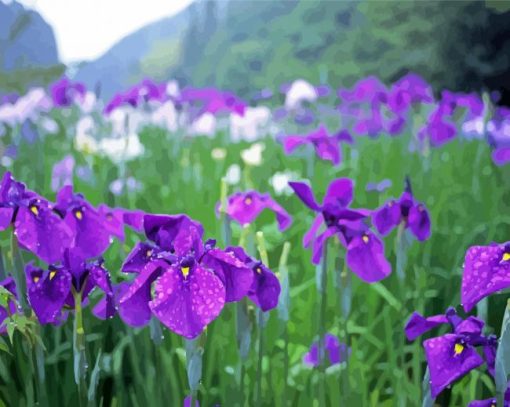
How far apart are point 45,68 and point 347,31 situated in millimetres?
17771

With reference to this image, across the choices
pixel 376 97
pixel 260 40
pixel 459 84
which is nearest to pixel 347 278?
pixel 376 97

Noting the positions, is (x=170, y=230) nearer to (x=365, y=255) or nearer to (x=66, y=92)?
(x=365, y=255)

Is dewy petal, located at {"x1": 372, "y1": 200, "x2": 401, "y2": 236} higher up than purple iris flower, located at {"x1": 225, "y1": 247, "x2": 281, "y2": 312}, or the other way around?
purple iris flower, located at {"x1": 225, "y1": 247, "x2": 281, "y2": 312}

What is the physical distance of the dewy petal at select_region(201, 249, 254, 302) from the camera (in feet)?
4.31

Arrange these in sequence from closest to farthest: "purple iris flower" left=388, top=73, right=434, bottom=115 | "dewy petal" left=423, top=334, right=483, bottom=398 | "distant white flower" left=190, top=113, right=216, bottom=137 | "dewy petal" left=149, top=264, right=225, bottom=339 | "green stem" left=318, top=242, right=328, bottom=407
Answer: "dewy petal" left=149, top=264, right=225, bottom=339 < "dewy petal" left=423, top=334, right=483, bottom=398 < "green stem" left=318, top=242, right=328, bottom=407 < "purple iris flower" left=388, top=73, right=434, bottom=115 < "distant white flower" left=190, top=113, right=216, bottom=137

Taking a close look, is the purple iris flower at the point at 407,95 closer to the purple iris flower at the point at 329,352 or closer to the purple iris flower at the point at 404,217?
the purple iris flower at the point at 329,352

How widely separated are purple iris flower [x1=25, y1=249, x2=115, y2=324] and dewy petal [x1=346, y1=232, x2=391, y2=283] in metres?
0.60

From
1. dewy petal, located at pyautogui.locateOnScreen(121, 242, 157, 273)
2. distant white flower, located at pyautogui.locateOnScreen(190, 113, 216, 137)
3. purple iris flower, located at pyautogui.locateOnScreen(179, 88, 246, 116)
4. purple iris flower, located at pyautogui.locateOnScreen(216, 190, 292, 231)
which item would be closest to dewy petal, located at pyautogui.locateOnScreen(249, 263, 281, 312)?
dewy petal, located at pyautogui.locateOnScreen(121, 242, 157, 273)

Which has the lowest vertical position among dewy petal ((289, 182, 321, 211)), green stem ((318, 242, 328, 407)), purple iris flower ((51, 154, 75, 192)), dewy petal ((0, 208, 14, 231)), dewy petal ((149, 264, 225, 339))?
purple iris flower ((51, 154, 75, 192))

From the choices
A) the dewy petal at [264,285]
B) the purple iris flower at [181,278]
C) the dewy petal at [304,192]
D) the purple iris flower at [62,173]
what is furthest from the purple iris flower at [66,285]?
the purple iris flower at [62,173]

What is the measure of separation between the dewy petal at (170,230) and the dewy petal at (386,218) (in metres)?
0.72

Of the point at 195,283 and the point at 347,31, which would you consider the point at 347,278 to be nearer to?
the point at 195,283

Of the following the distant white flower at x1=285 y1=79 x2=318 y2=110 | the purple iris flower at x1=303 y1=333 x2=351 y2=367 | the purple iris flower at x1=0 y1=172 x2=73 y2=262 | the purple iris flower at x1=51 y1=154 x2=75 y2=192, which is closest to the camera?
the purple iris flower at x1=0 y1=172 x2=73 y2=262

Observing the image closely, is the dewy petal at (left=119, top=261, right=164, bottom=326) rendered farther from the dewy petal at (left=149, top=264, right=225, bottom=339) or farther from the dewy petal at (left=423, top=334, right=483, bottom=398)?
the dewy petal at (left=423, top=334, right=483, bottom=398)
